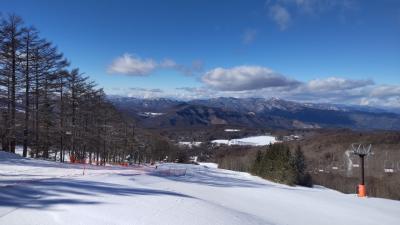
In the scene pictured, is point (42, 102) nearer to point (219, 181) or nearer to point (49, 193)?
point (219, 181)

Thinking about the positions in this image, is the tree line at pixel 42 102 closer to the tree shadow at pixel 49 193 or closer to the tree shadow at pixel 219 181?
the tree shadow at pixel 219 181

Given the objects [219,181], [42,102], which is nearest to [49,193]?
[219,181]

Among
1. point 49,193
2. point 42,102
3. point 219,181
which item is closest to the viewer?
point 49,193

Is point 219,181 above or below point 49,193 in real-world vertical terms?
below

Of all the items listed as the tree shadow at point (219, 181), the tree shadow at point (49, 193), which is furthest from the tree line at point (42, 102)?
the tree shadow at point (49, 193)

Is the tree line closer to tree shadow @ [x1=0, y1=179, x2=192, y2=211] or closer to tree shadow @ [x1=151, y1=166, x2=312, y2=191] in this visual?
tree shadow @ [x1=151, y1=166, x2=312, y2=191]

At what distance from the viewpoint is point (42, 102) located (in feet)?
141

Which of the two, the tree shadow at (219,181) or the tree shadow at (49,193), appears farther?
the tree shadow at (219,181)

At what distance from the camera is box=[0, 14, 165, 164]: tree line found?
120 feet

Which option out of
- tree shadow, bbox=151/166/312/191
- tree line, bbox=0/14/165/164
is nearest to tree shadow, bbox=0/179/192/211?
tree shadow, bbox=151/166/312/191

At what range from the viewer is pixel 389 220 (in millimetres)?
20594

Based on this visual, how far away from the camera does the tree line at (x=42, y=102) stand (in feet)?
120

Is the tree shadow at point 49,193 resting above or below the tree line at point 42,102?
below

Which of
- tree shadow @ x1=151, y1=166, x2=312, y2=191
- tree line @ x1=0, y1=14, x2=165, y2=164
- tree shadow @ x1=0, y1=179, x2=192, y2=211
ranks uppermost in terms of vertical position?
tree line @ x1=0, y1=14, x2=165, y2=164
